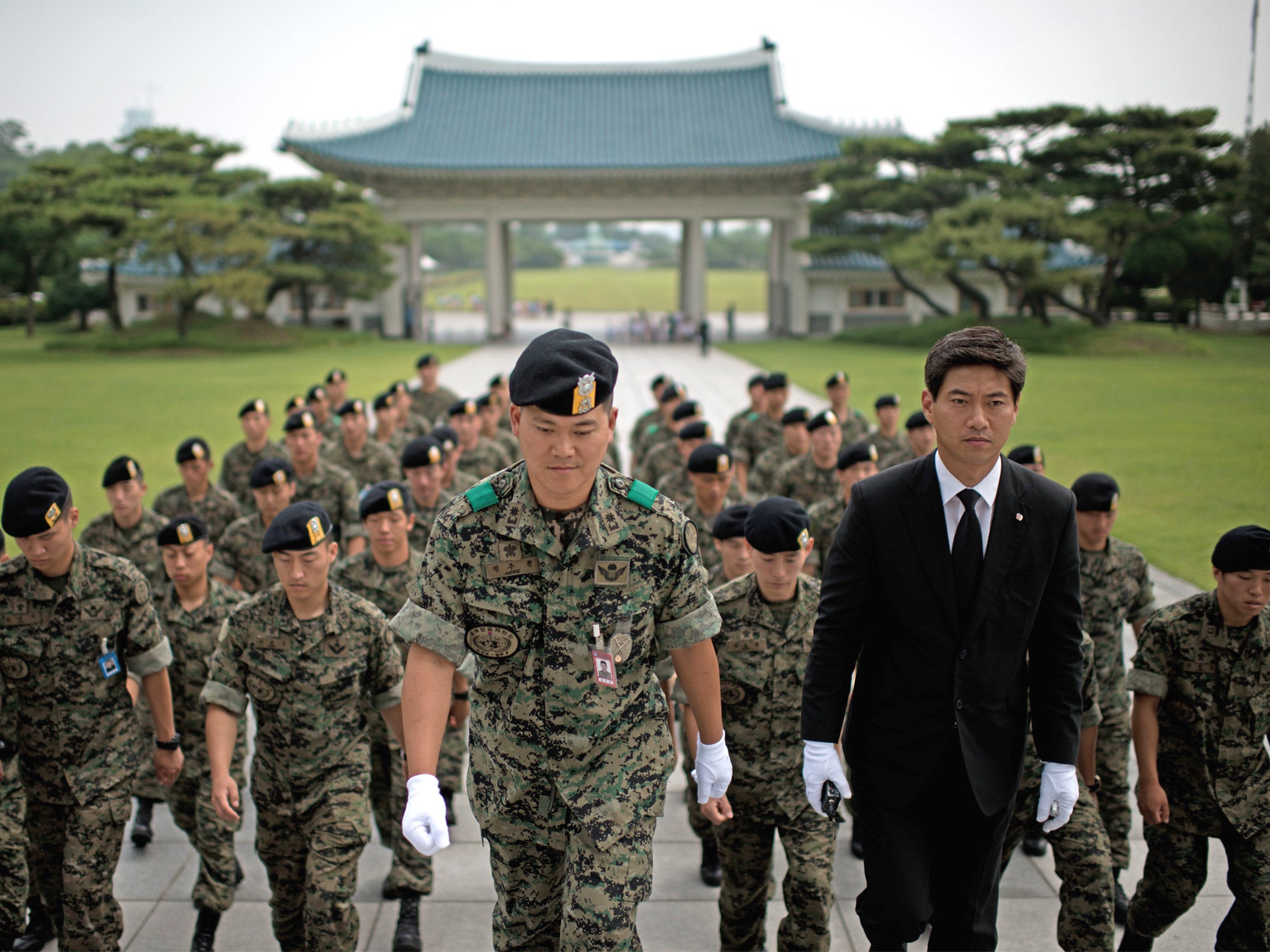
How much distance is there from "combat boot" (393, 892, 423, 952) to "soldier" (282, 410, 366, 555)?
2867mm

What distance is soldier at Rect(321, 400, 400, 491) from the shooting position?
753 cm

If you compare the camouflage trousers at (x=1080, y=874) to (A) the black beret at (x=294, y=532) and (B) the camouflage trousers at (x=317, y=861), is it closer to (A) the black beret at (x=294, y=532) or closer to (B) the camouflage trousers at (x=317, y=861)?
(B) the camouflage trousers at (x=317, y=861)

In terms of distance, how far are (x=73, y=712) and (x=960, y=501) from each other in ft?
10.8

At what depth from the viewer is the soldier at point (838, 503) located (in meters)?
6.07

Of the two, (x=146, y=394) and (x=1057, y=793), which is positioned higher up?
(x=146, y=394)

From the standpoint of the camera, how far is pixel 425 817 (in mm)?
2525

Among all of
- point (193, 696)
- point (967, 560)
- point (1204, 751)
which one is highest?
point (967, 560)

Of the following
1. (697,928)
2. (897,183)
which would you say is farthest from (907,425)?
(897,183)

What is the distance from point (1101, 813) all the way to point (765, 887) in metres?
1.57

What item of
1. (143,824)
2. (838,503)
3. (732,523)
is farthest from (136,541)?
(838,503)

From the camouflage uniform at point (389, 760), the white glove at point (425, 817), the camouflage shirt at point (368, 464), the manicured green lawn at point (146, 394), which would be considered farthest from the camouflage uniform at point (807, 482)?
the manicured green lawn at point (146, 394)

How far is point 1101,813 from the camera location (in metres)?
4.27

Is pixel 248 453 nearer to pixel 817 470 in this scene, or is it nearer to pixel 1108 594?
pixel 817 470

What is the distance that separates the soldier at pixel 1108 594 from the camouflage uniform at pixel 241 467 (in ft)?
17.6
